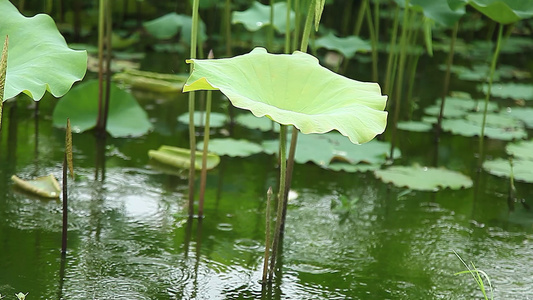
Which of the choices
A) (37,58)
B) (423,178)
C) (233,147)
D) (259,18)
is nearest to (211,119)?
(233,147)

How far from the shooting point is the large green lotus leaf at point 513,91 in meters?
4.55

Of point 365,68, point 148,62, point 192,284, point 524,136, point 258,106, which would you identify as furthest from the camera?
point 365,68

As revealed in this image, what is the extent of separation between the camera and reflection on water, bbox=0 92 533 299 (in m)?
2.03

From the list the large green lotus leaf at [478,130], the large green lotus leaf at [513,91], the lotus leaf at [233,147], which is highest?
the large green lotus leaf at [513,91]

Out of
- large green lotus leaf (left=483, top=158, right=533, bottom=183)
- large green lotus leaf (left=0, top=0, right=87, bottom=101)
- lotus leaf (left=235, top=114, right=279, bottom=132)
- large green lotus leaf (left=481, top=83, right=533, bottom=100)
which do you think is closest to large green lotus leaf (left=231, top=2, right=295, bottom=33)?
lotus leaf (left=235, top=114, right=279, bottom=132)

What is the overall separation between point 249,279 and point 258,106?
0.65 m

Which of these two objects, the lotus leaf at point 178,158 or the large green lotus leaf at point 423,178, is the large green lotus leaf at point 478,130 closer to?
the large green lotus leaf at point 423,178

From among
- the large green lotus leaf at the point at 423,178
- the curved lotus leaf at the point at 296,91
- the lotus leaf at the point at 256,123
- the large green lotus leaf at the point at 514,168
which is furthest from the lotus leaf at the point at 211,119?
the curved lotus leaf at the point at 296,91

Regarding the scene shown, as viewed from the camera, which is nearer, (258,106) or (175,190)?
(258,106)

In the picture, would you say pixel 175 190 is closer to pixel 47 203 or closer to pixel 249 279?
pixel 47 203

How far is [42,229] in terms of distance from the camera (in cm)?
229

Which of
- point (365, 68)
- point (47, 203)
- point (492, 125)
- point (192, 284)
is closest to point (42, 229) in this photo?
point (47, 203)

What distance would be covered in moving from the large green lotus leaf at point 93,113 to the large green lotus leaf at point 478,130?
164cm

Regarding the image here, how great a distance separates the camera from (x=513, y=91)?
4641 millimetres
